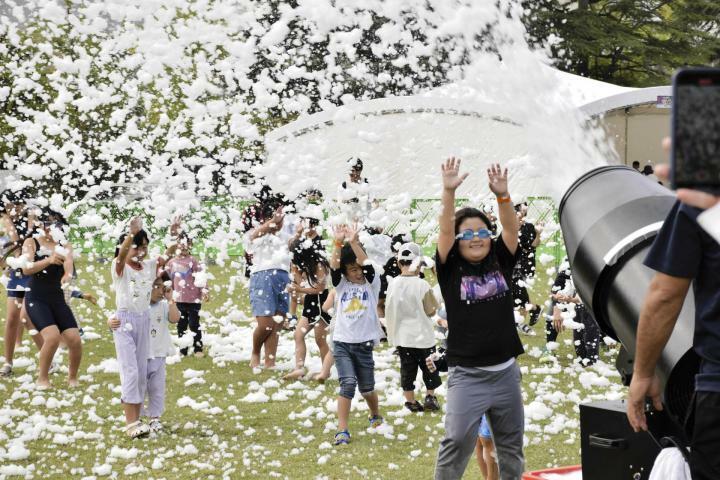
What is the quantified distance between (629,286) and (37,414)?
212 inches

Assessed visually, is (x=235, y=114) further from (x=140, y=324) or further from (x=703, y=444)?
(x=703, y=444)

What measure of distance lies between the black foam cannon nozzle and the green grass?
249 centimetres

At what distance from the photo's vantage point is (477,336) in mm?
4430

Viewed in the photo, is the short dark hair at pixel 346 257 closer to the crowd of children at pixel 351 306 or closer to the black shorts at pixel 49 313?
the crowd of children at pixel 351 306

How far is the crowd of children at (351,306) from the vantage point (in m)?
4.42

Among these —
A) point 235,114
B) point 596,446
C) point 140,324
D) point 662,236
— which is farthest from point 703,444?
point 235,114

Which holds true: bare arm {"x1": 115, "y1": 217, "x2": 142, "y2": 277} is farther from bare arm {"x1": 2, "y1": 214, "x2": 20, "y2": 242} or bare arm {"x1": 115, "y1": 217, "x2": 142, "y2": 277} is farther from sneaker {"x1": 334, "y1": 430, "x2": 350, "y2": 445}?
bare arm {"x1": 2, "y1": 214, "x2": 20, "y2": 242}

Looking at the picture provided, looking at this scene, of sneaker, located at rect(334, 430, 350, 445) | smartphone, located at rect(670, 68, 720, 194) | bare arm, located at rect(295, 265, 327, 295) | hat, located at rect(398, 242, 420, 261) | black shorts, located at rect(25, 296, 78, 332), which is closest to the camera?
smartphone, located at rect(670, 68, 720, 194)

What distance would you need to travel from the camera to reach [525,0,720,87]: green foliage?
28.7 m

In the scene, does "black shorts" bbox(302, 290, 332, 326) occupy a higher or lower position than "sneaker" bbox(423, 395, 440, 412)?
higher

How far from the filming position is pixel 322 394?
7.96m

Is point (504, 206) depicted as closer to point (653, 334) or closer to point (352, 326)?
point (653, 334)

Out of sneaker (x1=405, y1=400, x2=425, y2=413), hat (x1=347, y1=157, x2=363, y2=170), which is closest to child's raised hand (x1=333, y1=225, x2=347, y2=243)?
sneaker (x1=405, y1=400, x2=425, y2=413)

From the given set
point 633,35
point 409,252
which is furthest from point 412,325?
point 633,35
